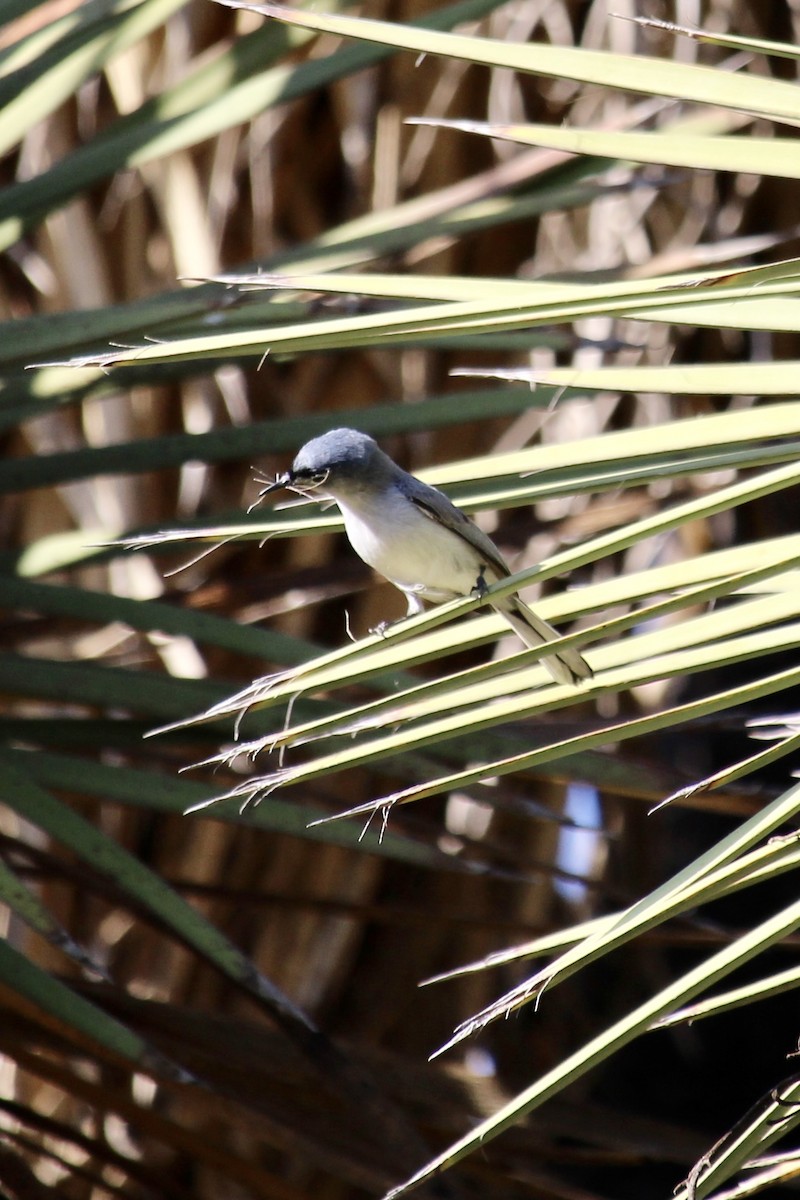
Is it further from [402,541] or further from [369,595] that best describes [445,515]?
[369,595]

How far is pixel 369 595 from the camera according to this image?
3.59 meters

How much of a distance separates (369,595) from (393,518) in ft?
5.03

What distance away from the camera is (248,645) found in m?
2.13

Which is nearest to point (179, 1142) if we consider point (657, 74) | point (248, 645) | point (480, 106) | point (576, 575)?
point (248, 645)

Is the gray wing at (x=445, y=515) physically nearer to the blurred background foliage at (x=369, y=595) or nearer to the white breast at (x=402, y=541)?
the white breast at (x=402, y=541)

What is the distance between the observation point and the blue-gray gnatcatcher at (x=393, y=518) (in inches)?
78.2

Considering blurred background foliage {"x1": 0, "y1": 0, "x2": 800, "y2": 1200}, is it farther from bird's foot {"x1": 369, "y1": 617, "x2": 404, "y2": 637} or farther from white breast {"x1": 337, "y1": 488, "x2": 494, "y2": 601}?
white breast {"x1": 337, "y1": 488, "x2": 494, "y2": 601}

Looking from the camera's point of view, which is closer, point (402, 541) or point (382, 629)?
point (382, 629)

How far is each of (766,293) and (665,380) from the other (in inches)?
4.7

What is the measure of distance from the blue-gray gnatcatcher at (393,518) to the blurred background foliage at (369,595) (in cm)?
16

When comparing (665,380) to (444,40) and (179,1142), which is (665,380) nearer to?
(444,40)

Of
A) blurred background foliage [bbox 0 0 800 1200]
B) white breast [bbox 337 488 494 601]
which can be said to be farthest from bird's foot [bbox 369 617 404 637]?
white breast [bbox 337 488 494 601]

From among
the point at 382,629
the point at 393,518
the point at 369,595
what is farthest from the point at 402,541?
the point at 369,595

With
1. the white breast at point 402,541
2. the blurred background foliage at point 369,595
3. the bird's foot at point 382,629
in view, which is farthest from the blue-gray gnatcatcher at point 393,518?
the bird's foot at point 382,629
